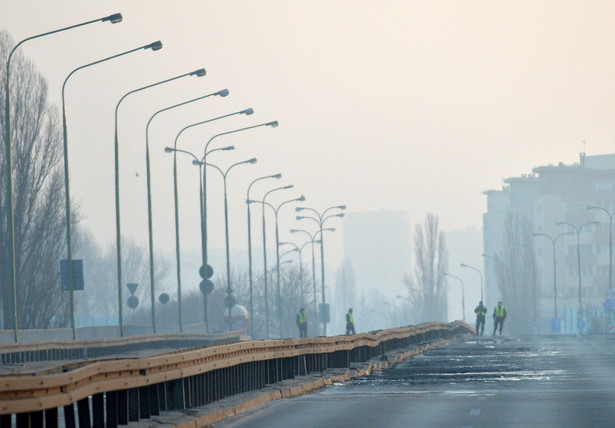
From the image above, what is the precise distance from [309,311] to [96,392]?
107799 millimetres

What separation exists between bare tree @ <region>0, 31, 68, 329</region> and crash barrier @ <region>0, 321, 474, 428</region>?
31.3m

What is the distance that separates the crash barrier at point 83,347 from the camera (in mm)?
38469

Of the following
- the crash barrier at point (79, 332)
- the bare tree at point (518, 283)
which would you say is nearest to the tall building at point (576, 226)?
the bare tree at point (518, 283)

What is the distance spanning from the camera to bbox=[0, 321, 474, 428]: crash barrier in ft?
38.6

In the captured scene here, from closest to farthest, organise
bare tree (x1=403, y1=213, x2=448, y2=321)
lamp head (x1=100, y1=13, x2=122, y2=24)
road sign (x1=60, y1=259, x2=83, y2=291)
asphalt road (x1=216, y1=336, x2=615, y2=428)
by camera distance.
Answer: asphalt road (x1=216, y1=336, x2=615, y2=428), lamp head (x1=100, y1=13, x2=122, y2=24), road sign (x1=60, y1=259, x2=83, y2=291), bare tree (x1=403, y1=213, x2=448, y2=321)

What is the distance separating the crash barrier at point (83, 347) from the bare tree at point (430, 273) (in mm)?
97665

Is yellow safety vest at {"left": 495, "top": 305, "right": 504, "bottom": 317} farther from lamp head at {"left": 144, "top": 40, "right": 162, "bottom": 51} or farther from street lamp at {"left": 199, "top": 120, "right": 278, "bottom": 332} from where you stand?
lamp head at {"left": 144, "top": 40, "right": 162, "bottom": 51}

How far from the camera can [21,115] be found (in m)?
59.4

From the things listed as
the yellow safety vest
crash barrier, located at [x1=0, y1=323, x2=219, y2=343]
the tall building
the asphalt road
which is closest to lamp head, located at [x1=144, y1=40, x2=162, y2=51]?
crash barrier, located at [x1=0, y1=323, x2=219, y2=343]

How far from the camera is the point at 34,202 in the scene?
190 feet

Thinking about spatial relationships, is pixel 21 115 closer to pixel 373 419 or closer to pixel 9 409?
pixel 373 419

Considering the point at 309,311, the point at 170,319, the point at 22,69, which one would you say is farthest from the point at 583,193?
the point at 22,69

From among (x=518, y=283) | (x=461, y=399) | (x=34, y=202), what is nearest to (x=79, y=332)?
(x=34, y=202)

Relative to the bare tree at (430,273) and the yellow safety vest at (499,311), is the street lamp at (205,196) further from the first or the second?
the bare tree at (430,273)
